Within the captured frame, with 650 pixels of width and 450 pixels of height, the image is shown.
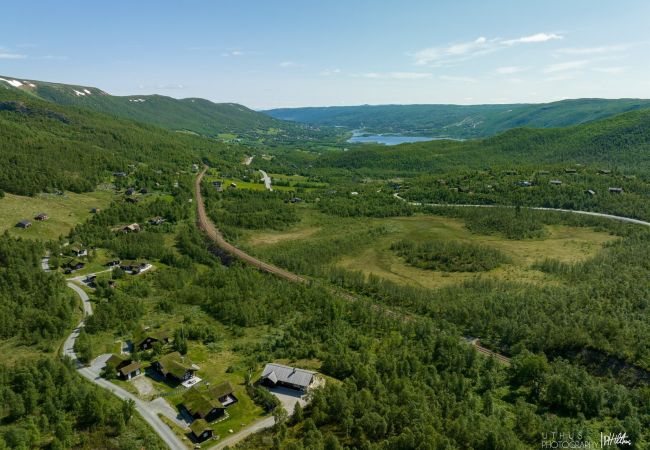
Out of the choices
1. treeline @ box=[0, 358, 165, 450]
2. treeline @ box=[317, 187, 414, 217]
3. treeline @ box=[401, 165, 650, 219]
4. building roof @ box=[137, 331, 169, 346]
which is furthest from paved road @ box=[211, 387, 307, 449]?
treeline @ box=[401, 165, 650, 219]

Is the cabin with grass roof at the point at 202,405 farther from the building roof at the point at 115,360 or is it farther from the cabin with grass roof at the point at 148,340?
the cabin with grass roof at the point at 148,340

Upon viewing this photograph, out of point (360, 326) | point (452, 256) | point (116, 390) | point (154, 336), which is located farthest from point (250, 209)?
point (116, 390)

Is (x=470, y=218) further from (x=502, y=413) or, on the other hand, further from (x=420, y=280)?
(x=502, y=413)

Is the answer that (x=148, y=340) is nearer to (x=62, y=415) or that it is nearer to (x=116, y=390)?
(x=116, y=390)

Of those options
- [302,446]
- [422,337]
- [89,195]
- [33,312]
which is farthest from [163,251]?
[302,446]

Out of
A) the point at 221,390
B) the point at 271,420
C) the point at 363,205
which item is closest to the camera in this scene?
the point at 271,420

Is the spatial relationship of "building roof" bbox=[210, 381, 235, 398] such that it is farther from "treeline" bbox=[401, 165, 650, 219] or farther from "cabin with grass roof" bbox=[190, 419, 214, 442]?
"treeline" bbox=[401, 165, 650, 219]
